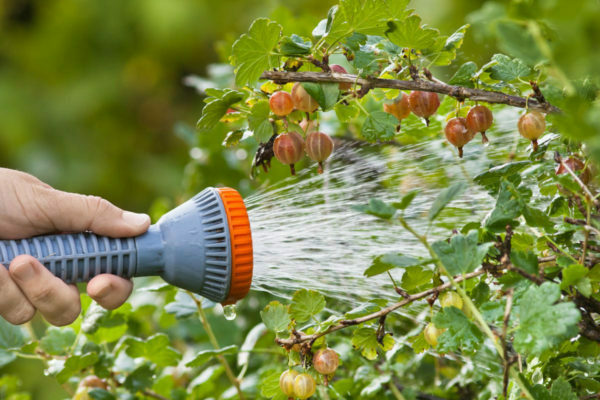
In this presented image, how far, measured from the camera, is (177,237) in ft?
2.54

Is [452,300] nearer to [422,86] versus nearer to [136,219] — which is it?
[422,86]

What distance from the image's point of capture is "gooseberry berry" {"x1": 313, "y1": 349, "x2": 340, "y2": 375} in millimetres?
682

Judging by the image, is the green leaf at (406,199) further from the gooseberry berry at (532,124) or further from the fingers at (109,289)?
the fingers at (109,289)

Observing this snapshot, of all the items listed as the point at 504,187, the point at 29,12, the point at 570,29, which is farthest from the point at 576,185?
the point at 29,12

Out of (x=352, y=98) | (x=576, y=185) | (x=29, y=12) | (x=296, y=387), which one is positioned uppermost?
(x=29, y=12)

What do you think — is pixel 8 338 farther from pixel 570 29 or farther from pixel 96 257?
pixel 570 29

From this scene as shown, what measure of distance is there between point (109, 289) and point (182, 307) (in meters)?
0.21

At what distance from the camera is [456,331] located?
56 centimetres

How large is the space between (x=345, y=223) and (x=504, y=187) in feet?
0.88

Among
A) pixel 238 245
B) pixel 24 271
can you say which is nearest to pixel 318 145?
pixel 238 245

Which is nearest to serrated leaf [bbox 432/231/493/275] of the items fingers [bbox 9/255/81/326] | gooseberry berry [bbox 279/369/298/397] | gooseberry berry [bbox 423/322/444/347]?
gooseberry berry [bbox 423/322/444/347]

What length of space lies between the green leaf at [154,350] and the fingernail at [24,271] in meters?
0.22

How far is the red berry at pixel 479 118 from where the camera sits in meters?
0.71

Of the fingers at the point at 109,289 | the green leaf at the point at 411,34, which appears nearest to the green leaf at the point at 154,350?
the fingers at the point at 109,289
